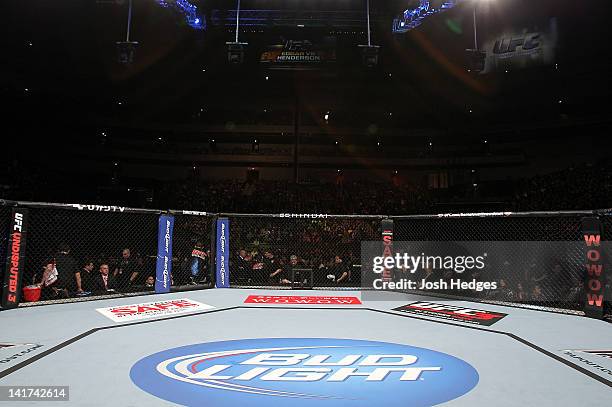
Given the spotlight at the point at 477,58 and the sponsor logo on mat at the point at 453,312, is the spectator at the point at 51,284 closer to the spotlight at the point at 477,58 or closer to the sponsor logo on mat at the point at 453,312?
the sponsor logo on mat at the point at 453,312

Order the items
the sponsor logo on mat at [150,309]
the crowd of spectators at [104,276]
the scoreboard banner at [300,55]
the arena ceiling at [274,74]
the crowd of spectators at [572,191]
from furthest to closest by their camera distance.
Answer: the crowd of spectators at [572,191]
the scoreboard banner at [300,55]
the arena ceiling at [274,74]
the crowd of spectators at [104,276]
the sponsor logo on mat at [150,309]

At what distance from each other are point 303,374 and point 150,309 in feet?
10.3

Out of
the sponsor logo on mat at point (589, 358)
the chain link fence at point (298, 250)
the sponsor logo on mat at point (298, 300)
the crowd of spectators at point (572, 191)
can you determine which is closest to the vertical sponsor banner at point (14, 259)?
the sponsor logo on mat at point (298, 300)

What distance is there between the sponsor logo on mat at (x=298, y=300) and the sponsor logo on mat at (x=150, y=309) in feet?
2.73

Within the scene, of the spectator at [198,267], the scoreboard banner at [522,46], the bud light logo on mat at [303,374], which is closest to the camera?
the bud light logo on mat at [303,374]

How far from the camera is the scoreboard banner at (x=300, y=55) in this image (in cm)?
1188

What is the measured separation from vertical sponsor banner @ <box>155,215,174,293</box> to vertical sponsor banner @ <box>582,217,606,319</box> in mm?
6240

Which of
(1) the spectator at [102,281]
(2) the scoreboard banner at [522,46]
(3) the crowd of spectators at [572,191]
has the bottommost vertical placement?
(1) the spectator at [102,281]

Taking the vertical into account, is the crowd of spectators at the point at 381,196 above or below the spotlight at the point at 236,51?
below

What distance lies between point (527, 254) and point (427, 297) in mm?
2841

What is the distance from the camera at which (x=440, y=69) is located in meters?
15.5

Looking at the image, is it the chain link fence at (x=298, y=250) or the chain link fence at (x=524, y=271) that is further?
the chain link fence at (x=298, y=250)

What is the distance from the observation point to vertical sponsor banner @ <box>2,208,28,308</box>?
5.02 m

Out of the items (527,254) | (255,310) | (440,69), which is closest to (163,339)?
(255,310)
